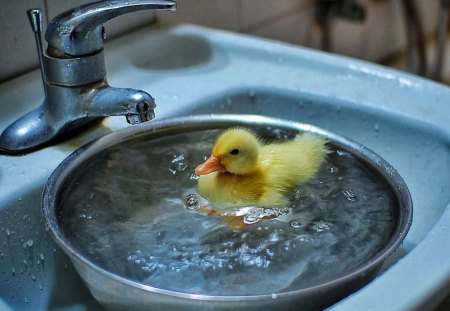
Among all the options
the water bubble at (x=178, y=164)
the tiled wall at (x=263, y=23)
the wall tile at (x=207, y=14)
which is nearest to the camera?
the water bubble at (x=178, y=164)

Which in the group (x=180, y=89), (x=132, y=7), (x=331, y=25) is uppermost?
(x=132, y=7)

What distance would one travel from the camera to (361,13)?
148 centimetres

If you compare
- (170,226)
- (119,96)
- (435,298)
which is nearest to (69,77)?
(119,96)

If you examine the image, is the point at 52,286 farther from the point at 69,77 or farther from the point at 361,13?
the point at 361,13

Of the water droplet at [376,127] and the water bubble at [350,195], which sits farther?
the water droplet at [376,127]

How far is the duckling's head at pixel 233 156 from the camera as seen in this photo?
675 mm

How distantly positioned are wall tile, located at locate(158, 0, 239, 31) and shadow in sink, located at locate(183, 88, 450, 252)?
226mm

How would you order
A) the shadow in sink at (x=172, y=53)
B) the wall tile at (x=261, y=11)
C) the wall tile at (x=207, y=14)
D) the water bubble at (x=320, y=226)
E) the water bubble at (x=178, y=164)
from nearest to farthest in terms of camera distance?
the water bubble at (x=320, y=226) < the water bubble at (x=178, y=164) < the shadow in sink at (x=172, y=53) < the wall tile at (x=207, y=14) < the wall tile at (x=261, y=11)

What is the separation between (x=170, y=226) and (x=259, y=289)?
0.41ft

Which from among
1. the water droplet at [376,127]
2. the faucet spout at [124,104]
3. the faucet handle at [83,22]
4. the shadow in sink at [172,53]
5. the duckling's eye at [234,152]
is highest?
the faucet handle at [83,22]

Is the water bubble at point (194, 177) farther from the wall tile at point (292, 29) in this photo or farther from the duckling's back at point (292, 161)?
the wall tile at point (292, 29)

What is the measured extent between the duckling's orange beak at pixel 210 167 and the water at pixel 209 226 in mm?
31

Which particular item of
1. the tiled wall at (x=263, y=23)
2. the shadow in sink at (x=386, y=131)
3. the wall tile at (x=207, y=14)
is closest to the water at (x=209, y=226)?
the shadow in sink at (x=386, y=131)

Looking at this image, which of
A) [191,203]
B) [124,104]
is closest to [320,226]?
[191,203]
